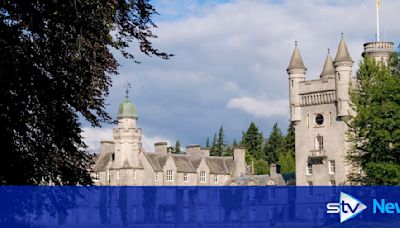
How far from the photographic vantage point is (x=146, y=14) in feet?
53.9

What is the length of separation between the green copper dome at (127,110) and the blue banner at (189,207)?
7186cm

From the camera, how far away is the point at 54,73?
51.8 ft

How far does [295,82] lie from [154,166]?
20068 millimetres

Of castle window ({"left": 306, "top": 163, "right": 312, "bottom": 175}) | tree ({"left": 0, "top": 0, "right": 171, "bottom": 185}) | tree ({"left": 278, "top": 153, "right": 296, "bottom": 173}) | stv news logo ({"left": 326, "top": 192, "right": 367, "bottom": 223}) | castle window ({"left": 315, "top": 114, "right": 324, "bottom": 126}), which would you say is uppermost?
castle window ({"left": 315, "top": 114, "right": 324, "bottom": 126})

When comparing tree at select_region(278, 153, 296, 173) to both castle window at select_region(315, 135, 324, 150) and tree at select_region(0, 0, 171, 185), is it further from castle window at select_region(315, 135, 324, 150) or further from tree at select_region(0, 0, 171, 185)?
tree at select_region(0, 0, 171, 185)

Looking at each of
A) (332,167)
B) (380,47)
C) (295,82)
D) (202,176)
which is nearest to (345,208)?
(332,167)

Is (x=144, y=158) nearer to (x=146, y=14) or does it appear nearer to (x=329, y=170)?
(x=329, y=170)

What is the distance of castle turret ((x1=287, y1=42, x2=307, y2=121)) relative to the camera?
292 ft

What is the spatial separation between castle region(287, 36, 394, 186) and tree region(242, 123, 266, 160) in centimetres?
5677

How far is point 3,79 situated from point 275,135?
137410 mm

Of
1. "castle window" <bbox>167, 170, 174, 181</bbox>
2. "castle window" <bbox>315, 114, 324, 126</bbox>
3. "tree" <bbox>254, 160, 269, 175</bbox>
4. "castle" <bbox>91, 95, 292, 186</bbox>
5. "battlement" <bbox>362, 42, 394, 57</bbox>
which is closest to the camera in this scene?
"battlement" <bbox>362, 42, 394, 57</bbox>

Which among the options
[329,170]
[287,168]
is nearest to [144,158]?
[329,170]

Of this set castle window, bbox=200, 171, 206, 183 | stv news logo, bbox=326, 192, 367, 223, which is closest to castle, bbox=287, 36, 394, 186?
castle window, bbox=200, 171, 206, 183

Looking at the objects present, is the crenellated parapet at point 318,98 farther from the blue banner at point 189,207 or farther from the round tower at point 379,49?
the blue banner at point 189,207
